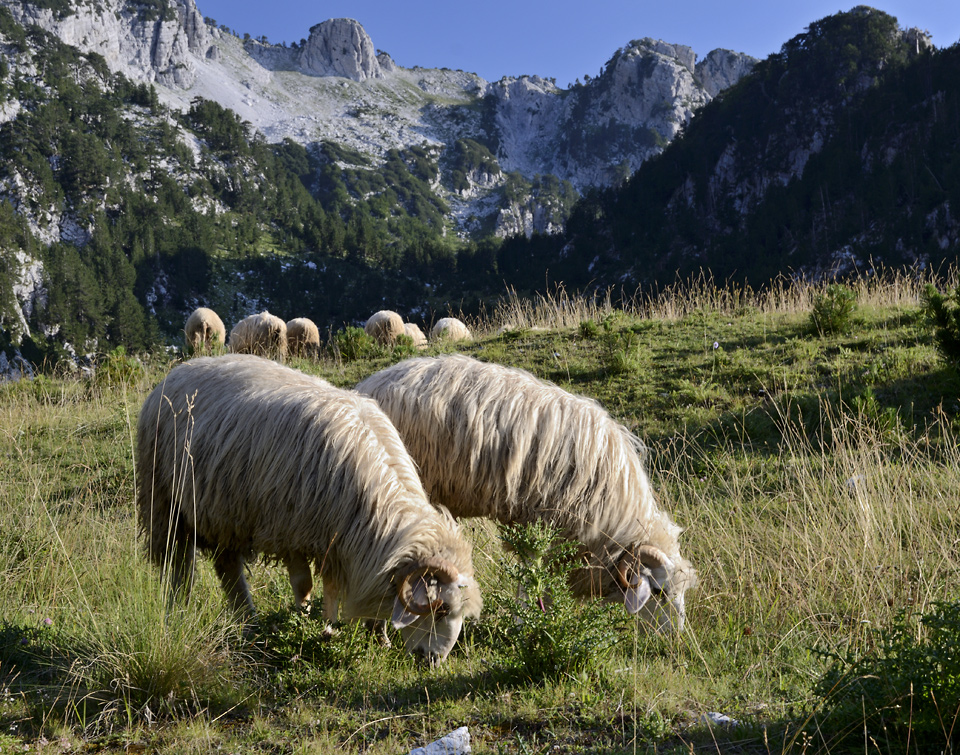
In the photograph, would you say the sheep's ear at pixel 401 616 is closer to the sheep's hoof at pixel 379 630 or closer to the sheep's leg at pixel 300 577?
the sheep's hoof at pixel 379 630

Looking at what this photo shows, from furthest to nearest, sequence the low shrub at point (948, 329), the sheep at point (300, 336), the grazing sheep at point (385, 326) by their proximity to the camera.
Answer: the sheep at point (300, 336) → the grazing sheep at point (385, 326) → the low shrub at point (948, 329)

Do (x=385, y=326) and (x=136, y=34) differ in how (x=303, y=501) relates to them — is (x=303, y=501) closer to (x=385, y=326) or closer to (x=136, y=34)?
(x=385, y=326)

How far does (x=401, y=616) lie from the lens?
2887 millimetres

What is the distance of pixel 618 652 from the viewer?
3.22 meters

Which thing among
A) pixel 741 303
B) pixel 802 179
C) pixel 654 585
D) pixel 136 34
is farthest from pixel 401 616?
pixel 136 34

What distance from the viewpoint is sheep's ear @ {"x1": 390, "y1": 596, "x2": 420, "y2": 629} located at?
2879 mm

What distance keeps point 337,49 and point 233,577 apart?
202664 millimetres

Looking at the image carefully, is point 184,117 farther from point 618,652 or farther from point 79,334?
point 618,652

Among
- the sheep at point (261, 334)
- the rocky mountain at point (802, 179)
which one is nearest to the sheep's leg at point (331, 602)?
the sheep at point (261, 334)

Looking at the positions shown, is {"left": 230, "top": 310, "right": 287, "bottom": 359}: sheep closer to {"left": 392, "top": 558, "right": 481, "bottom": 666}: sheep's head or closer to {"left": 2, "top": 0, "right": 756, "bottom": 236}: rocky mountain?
{"left": 392, "top": 558, "right": 481, "bottom": 666}: sheep's head

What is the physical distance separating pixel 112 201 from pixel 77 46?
49.4 meters

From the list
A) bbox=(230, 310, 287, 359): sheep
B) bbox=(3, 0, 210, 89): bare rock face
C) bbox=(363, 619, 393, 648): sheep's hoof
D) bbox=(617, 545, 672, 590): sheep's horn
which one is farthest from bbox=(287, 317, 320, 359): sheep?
bbox=(3, 0, 210, 89): bare rock face

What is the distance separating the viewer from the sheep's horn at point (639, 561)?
3568 mm

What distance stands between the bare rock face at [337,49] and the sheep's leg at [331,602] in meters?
198
